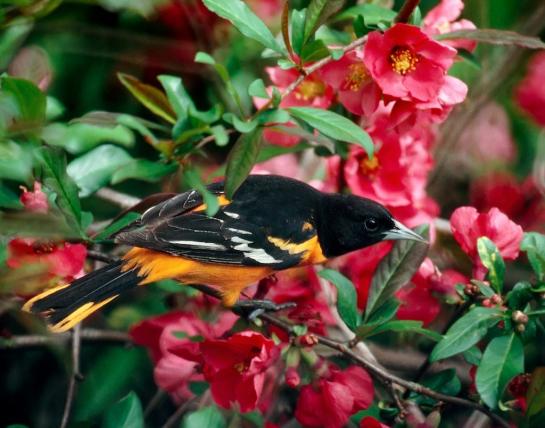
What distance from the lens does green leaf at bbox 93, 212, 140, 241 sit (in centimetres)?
189

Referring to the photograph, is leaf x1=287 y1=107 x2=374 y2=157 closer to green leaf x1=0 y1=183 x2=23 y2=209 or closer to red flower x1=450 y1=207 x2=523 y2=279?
red flower x1=450 y1=207 x2=523 y2=279

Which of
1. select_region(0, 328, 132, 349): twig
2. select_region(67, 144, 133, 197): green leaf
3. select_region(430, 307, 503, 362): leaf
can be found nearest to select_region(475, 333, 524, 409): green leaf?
select_region(430, 307, 503, 362): leaf

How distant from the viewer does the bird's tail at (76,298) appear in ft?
6.01

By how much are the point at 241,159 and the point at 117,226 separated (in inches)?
A: 14.4

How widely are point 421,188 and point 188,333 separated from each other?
635mm

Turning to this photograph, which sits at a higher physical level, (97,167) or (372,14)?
(372,14)

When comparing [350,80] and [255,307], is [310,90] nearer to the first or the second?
[350,80]

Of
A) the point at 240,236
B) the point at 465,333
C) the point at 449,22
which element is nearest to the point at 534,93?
the point at 449,22

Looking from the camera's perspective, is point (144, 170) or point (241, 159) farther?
point (144, 170)

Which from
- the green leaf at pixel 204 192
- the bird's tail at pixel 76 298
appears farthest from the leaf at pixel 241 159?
the bird's tail at pixel 76 298

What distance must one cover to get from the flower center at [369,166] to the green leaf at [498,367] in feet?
1.79

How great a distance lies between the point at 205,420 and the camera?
1.66 metres

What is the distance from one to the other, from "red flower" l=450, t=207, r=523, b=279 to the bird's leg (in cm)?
38

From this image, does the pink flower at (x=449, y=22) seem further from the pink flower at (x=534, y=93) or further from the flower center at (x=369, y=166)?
the pink flower at (x=534, y=93)
